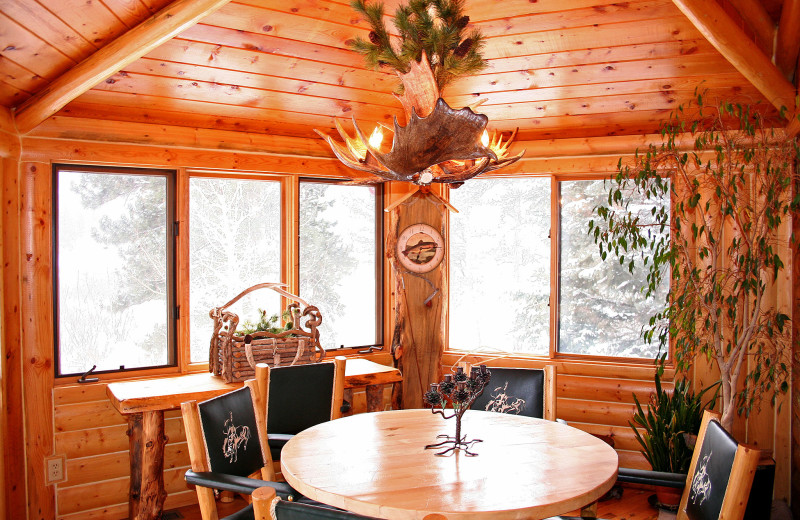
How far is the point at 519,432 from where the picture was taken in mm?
2555

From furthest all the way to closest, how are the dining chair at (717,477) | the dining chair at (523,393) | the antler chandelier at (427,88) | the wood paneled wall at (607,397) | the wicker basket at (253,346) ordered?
1. the wood paneled wall at (607,397)
2. the wicker basket at (253,346)
3. the dining chair at (523,393)
4. the antler chandelier at (427,88)
5. the dining chair at (717,477)

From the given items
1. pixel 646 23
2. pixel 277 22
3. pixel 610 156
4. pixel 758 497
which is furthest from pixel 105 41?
pixel 758 497

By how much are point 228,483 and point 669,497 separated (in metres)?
2.70

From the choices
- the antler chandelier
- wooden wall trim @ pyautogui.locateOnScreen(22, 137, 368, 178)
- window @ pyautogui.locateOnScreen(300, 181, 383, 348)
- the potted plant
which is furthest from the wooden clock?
the antler chandelier

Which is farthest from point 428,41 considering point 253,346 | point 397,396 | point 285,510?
point 397,396

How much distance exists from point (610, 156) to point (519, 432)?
248 centimetres

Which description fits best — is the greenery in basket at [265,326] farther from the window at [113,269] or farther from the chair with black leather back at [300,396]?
the chair with black leather back at [300,396]

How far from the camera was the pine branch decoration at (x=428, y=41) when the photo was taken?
88.1 inches

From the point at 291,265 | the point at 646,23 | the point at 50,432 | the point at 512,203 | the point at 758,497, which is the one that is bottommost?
the point at 758,497

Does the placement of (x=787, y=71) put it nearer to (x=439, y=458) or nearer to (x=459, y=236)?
(x=459, y=236)

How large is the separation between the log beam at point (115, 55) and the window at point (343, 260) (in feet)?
5.24

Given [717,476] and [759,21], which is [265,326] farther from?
[759,21]

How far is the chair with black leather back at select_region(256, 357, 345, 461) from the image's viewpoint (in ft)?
9.87

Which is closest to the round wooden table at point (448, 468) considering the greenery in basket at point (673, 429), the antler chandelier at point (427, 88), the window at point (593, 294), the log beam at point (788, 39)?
the antler chandelier at point (427, 88)
